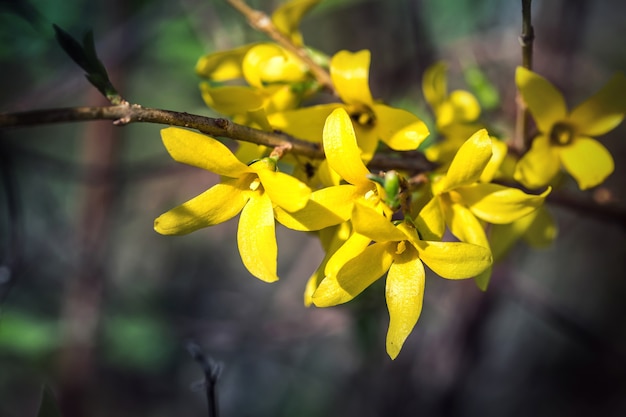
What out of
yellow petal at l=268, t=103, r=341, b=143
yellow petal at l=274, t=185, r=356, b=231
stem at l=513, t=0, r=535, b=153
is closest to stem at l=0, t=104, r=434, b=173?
yellow petal at l=268, t=103, r=341, b=143

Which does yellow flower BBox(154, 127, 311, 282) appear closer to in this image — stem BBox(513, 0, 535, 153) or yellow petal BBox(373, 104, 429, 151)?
yellow petal BBox(373, 104, 429, 151)

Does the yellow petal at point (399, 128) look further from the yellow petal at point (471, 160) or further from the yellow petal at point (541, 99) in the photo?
the yellow petal at point (541, 99)

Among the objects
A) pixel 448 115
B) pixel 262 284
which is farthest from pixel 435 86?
pixel 262 284

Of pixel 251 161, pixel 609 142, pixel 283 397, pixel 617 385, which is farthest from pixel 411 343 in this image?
pixel 251 161

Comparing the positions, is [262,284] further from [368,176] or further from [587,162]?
[368,176]

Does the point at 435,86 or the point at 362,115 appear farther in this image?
the point at 435,86

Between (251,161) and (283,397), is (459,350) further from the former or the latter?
(251,161)
